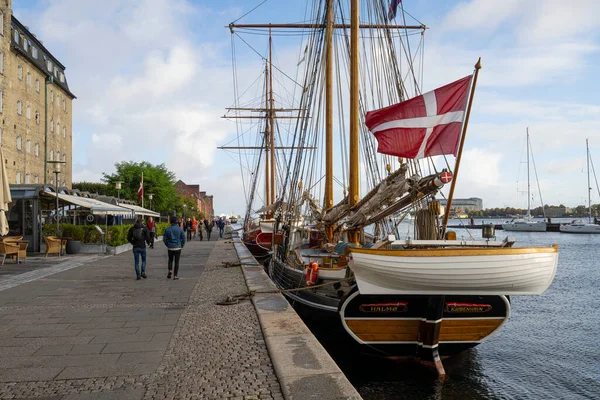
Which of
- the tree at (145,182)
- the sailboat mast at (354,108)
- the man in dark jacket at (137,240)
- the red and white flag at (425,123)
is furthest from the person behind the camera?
the tree at (145,182)

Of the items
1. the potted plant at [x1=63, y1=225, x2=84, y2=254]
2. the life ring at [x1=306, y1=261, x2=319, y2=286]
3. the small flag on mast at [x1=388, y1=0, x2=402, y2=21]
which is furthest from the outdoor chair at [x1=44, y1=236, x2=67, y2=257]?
the small flag on mast at [x1=388, y1=0, x2=402, y2=21]

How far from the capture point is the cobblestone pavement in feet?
15.5

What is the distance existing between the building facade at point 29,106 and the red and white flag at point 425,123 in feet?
114

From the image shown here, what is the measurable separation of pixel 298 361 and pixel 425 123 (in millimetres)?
4742

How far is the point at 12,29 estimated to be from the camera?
38594 millimetres

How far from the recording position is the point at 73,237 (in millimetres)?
20828

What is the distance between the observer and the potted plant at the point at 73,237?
2033 centimetres

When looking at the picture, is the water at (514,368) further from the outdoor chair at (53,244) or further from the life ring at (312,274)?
the outdoor chair at (53,244)

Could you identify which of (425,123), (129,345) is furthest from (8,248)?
(425,123)

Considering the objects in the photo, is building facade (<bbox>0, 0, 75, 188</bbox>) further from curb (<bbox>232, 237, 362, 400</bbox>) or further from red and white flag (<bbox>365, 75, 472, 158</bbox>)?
curb (<bbox>232, 237, 362, 400</bbox>)

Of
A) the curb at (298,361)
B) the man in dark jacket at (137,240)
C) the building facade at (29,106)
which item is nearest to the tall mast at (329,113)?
the man in dark jacket at (137,240)

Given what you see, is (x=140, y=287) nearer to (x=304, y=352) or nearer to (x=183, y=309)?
(x=183, y=309)

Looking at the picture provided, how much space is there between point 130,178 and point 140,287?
48.3 m

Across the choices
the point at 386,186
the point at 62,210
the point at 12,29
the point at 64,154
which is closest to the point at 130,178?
the point at 64,154
